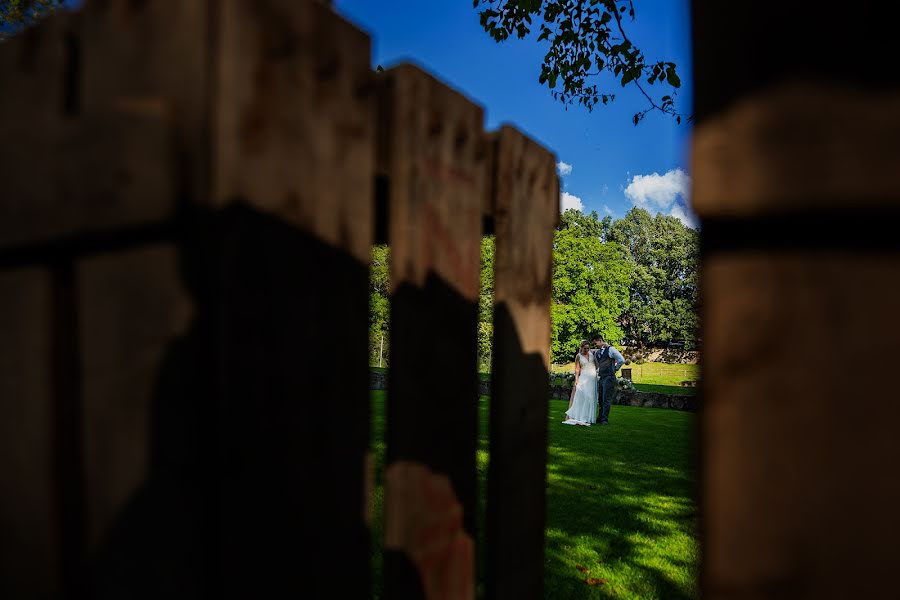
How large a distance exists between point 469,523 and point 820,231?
3.06 ft

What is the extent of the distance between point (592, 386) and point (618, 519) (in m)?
8.21

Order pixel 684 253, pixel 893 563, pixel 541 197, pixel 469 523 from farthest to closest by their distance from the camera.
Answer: pixel 684 253 → pixel 541 197 → pixel 469 523 → pixel 893 563

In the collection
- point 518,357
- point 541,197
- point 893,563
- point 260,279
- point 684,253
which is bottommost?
point 893,563

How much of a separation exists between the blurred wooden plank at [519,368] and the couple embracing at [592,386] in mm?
11738

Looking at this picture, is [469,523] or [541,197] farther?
[541,197]

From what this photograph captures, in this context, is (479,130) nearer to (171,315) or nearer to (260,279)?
(260,279)

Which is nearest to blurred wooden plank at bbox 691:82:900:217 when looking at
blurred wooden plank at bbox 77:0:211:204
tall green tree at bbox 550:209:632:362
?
blurred wooden plank at bbox 77:0:211:204

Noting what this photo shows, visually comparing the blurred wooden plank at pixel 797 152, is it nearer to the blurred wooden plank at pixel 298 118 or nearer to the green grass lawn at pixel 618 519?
the green grass lawn at pixel 618 519

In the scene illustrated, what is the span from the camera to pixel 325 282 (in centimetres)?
90

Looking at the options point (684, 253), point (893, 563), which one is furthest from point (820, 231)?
point (684, 253)

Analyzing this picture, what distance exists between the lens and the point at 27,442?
928mm

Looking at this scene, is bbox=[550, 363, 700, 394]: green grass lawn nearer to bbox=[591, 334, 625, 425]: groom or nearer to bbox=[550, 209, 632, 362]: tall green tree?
bbox=[550, 209, 632, 362]: tall green tree

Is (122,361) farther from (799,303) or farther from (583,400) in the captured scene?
(583,400)

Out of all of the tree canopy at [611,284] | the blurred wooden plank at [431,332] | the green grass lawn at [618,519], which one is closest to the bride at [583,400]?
the green grass lawn at [618,519]
